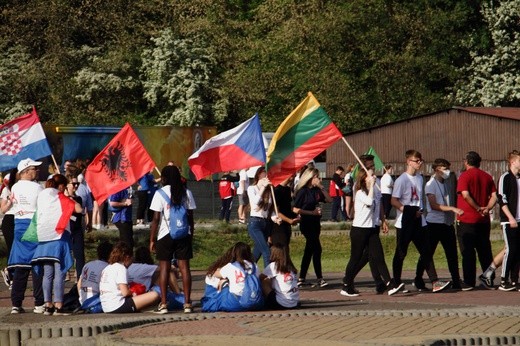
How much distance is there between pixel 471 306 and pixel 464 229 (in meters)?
3.06

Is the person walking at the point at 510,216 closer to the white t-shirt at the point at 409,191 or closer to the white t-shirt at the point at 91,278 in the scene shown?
the white t-shirt at the point at 409,191

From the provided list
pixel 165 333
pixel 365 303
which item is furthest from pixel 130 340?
pixel 365 303

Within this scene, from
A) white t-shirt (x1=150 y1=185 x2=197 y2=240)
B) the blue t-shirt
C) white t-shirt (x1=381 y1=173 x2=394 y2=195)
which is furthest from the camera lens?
white t-shirt (x1=381 y1=173 x2=394 y2=195)

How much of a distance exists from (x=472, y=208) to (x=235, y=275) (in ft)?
15.4

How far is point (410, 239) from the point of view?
64.9ft

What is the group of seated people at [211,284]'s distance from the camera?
16.9 metres

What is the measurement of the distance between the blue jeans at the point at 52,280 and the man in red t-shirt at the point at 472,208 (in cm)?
581

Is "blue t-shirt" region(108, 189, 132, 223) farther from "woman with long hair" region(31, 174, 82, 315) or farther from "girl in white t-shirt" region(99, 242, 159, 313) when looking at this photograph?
"girl in white t-shirt" region(99, 242, 159, 313)

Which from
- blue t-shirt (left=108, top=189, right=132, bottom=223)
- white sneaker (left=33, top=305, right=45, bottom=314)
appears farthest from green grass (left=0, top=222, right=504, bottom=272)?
white sneaker (left=33, top=305, right=45, bottom=314)

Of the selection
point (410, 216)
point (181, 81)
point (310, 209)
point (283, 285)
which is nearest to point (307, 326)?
point (283, 285)

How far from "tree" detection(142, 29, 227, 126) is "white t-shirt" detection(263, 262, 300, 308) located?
4502 centimetres

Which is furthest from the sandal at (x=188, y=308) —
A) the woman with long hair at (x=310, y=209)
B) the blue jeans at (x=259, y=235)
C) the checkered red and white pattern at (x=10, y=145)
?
the checkered red and white pattern at (x=10, y=145)

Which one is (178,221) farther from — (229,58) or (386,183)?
(229,58)

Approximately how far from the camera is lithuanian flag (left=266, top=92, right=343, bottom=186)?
68.4ft
